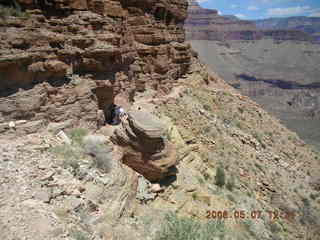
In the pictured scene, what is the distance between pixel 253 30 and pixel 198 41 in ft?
185

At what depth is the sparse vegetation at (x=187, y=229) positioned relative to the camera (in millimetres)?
6750

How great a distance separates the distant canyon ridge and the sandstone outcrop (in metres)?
60.0

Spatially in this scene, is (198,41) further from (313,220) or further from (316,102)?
(313,220)

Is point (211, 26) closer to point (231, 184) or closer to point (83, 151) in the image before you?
point (231, 184)

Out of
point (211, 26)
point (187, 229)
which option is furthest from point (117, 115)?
point (211, 26)

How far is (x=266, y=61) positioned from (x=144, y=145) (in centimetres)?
16886

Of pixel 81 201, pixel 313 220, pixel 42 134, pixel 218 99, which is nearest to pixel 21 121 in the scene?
pixel 42 134

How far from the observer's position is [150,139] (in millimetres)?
8359

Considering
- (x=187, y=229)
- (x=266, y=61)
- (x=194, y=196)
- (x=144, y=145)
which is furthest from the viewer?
(x=266, y=61)

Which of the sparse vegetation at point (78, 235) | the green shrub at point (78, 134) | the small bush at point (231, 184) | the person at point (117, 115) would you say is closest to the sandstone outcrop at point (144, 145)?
the green shrub at point (78, 134)

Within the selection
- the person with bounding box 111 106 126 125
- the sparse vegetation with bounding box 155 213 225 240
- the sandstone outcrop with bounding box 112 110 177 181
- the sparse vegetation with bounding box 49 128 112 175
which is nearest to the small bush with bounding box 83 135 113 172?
the sparse vegetation with bounding box 49 128 112 175

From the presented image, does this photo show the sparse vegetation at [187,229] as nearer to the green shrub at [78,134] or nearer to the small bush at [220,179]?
the small bush at [220,179]

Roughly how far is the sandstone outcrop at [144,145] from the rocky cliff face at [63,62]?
175 cm

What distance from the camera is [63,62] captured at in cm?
901
